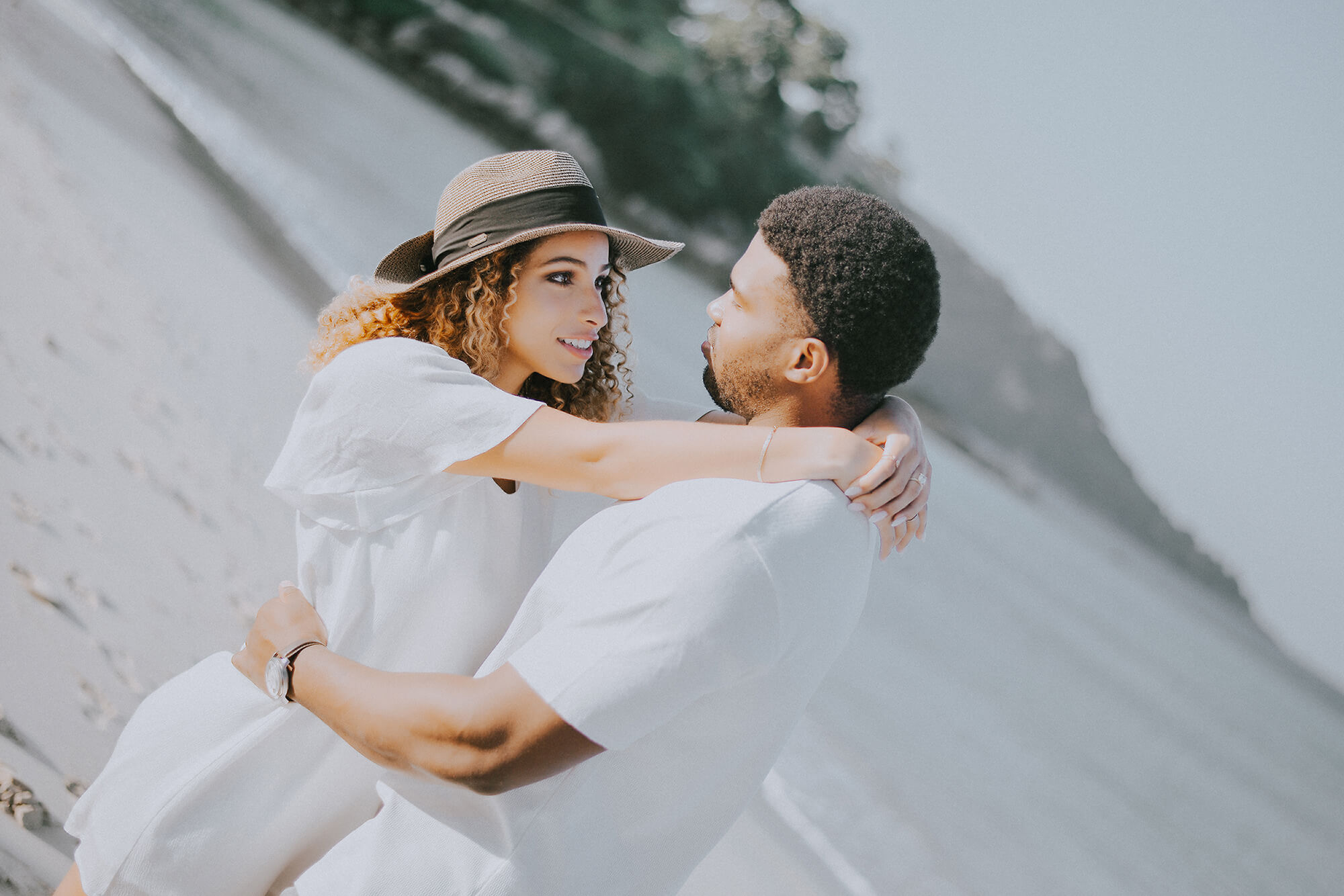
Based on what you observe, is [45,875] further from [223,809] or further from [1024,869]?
[1024,869]

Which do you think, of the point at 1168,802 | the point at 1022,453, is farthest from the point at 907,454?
the point at 1022,453

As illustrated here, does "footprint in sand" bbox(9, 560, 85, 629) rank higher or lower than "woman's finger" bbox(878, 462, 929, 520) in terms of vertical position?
lower

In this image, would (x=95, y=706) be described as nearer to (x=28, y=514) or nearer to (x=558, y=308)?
(x=28, y=514)

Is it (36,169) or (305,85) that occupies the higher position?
(36,169)

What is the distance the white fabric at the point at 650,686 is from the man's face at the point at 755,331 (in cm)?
35

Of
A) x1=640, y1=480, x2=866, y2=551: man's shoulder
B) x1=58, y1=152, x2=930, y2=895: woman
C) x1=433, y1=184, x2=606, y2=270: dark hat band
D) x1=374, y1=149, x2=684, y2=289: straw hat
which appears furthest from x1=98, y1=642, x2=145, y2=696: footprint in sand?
x1=640, y1=480, x2=866, y2=551: man's shoulder

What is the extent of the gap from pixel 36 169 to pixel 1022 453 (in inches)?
1061

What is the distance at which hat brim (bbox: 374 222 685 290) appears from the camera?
1.79 metres

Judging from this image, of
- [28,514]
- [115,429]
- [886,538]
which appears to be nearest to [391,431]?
[886,538]

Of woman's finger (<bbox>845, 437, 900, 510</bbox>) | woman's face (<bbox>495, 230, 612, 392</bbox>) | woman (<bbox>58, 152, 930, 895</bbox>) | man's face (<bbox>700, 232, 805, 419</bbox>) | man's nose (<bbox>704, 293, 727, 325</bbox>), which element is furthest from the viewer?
woman's face (<bbox>495, 230, 612, 392</bbox>)

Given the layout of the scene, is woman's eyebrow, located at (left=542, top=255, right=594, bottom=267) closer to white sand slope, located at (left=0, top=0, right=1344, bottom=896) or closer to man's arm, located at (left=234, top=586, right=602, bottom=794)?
man's arm, located at (left=234, top=586, right=602, bottom=794)

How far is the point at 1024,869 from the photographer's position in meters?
6.03

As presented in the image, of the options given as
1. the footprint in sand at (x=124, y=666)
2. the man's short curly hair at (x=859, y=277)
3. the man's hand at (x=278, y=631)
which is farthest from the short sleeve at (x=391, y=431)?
the footprint in sand at (x=124, y=666)

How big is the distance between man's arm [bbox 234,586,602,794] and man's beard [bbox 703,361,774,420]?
0.67 metres
